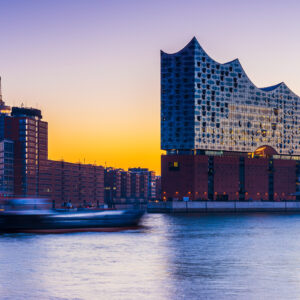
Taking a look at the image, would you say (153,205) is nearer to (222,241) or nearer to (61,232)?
(61,232)

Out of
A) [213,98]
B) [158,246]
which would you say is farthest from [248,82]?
[158,246]

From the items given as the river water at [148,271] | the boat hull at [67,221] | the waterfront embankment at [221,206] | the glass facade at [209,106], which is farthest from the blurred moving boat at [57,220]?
the glass facade at [209,106]

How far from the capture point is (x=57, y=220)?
73125 mm

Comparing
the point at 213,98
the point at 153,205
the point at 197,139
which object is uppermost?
the point at 213,98

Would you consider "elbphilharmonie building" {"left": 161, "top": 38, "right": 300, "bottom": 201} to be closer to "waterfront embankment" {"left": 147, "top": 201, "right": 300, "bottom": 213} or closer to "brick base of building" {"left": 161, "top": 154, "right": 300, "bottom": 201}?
"brick base of building" {"left": 161, "top": 154, "right": 300, "bottom": 201}

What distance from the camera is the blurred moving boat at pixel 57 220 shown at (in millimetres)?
69562

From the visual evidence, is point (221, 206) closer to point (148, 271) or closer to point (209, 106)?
point (209, 106)

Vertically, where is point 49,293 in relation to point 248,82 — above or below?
below

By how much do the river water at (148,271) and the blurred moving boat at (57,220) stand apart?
18.1 meters

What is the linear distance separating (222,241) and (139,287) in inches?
1255

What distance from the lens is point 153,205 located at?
164750 millimetres

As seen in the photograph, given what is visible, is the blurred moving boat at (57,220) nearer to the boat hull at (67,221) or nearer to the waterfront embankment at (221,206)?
the boat hull at (67,221)

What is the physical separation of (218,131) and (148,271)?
133m

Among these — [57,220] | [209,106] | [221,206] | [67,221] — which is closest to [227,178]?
[221,206]
